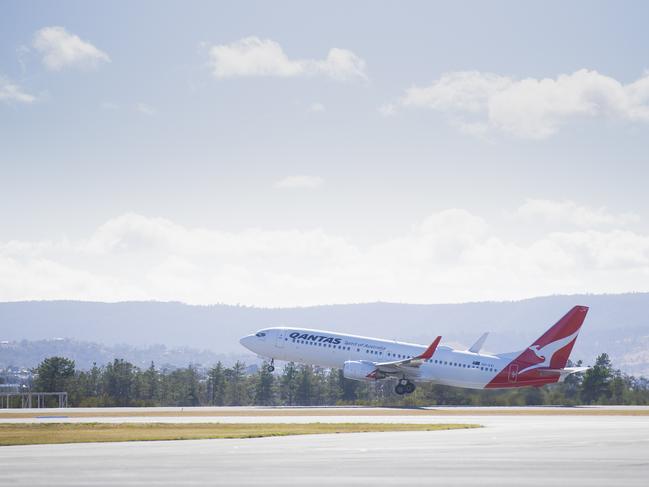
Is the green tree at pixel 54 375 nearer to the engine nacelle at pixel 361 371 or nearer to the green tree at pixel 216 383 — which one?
the green tree at pixel 216 383

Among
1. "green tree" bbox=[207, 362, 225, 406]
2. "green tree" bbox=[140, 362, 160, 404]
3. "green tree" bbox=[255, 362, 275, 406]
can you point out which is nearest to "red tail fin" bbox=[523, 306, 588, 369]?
"green tree" bbox=[255, 362, 275, 406]

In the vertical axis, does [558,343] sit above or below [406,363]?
above

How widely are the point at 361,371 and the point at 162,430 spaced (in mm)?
33617

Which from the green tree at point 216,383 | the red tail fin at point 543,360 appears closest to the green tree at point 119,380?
the green tree at point 216,383

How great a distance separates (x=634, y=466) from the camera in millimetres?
22938

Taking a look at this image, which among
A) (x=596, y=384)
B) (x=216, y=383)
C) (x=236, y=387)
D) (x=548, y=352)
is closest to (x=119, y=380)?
(x=216, y=383)

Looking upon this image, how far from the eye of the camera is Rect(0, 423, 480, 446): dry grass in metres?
34.5

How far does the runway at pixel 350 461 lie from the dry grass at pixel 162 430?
101 inches

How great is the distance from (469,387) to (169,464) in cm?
5269

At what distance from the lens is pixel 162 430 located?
1548 inches

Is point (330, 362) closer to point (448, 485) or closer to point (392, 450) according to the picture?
point (392, 450)

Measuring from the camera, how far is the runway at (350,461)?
20.7 m

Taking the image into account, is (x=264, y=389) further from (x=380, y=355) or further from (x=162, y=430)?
(x=162, y=430)

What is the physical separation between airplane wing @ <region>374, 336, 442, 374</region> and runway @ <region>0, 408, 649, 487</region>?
1372 inches
